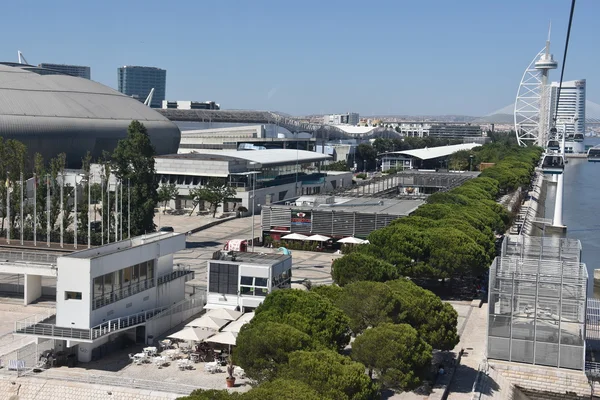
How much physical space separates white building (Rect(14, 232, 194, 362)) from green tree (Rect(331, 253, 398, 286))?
6068 millimetres

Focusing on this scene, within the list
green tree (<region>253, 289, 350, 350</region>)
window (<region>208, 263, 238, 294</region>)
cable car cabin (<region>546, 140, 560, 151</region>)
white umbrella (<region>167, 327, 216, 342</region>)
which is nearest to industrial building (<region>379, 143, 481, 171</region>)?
cable car cabin (<region>546, 140, 560, 151</region>)

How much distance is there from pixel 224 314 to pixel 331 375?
8.70 m

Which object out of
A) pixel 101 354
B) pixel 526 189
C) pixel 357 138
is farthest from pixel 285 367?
pixel 357 138

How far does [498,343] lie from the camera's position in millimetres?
23812

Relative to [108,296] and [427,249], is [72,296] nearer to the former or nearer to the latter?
[108,296]

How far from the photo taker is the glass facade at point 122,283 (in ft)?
76.8

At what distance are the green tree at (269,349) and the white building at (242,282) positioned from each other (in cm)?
702

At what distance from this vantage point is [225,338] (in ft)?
76.1

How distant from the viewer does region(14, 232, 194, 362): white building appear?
22.8 meters

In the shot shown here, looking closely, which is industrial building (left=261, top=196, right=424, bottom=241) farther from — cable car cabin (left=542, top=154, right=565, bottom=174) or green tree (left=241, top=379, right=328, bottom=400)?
green tree (left=241, top=379, right=328, bottom=400)

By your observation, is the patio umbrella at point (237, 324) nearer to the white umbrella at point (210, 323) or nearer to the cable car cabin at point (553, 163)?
the white umbrella at point (210, 323)

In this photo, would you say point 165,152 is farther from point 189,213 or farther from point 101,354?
point 101,354

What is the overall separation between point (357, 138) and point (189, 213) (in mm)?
96054

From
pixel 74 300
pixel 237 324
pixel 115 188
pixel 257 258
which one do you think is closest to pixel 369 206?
pixel 115 188
